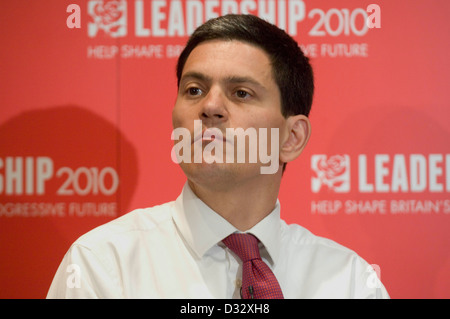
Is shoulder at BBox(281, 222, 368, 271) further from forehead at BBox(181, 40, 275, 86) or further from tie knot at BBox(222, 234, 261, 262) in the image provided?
forehead at BBox(181, 40, 275, 86)

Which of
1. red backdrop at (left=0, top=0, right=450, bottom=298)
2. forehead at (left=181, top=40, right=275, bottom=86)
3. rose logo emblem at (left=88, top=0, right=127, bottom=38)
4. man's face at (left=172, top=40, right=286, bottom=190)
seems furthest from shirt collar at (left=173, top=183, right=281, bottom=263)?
rose logo emblem at (left=88, top=0, right=127, bottom=38)

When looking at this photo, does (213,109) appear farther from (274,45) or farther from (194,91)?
(274,45)

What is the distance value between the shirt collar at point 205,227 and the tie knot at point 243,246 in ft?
0.06

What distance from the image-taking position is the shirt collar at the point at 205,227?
55.9 inches

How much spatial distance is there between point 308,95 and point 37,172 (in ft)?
3.34

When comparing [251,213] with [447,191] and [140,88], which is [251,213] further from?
[447,191]

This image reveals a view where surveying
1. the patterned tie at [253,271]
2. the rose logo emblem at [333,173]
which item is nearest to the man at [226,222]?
the patterned tie at [253,271]

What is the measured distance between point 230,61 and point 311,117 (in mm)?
626

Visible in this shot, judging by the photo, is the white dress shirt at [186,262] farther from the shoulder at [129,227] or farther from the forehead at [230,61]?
the forehead at [230,61]

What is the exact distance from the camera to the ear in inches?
61.9

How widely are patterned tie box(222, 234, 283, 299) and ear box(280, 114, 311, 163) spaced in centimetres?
29

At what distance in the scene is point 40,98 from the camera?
77.0 inches

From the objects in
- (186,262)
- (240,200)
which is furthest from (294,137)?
(186,262)
